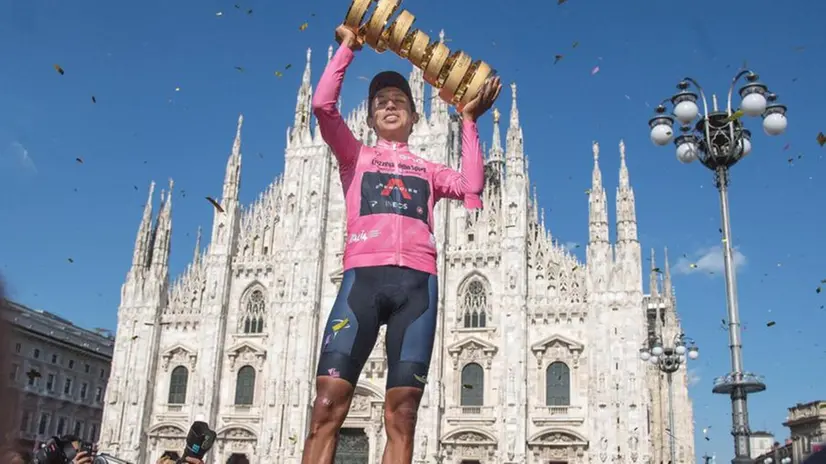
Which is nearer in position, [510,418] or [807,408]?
[510,418]

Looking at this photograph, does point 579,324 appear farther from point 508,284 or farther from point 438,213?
point 438,213

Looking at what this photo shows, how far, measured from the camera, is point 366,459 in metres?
28.6

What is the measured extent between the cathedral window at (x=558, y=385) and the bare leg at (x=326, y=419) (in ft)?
78.9

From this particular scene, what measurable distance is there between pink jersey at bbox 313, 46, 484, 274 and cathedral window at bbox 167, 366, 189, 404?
94.1ft

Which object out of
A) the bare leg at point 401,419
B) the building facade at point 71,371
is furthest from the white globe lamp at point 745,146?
the building facade at point 71,371

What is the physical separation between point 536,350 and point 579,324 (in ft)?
5.87

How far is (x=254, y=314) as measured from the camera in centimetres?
3206

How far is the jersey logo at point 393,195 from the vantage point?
5.04 metres

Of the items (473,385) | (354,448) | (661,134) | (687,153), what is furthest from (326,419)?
(354,448)

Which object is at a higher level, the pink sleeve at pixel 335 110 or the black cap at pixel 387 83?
the black cap at pixel 387 83

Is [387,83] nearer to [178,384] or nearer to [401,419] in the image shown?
[401,419]

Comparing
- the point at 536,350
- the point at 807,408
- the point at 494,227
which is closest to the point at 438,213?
the point at 494,227

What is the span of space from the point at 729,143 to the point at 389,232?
25.3ft

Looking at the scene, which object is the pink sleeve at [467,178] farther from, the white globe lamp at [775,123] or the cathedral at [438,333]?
the cathedral at [438,333]
